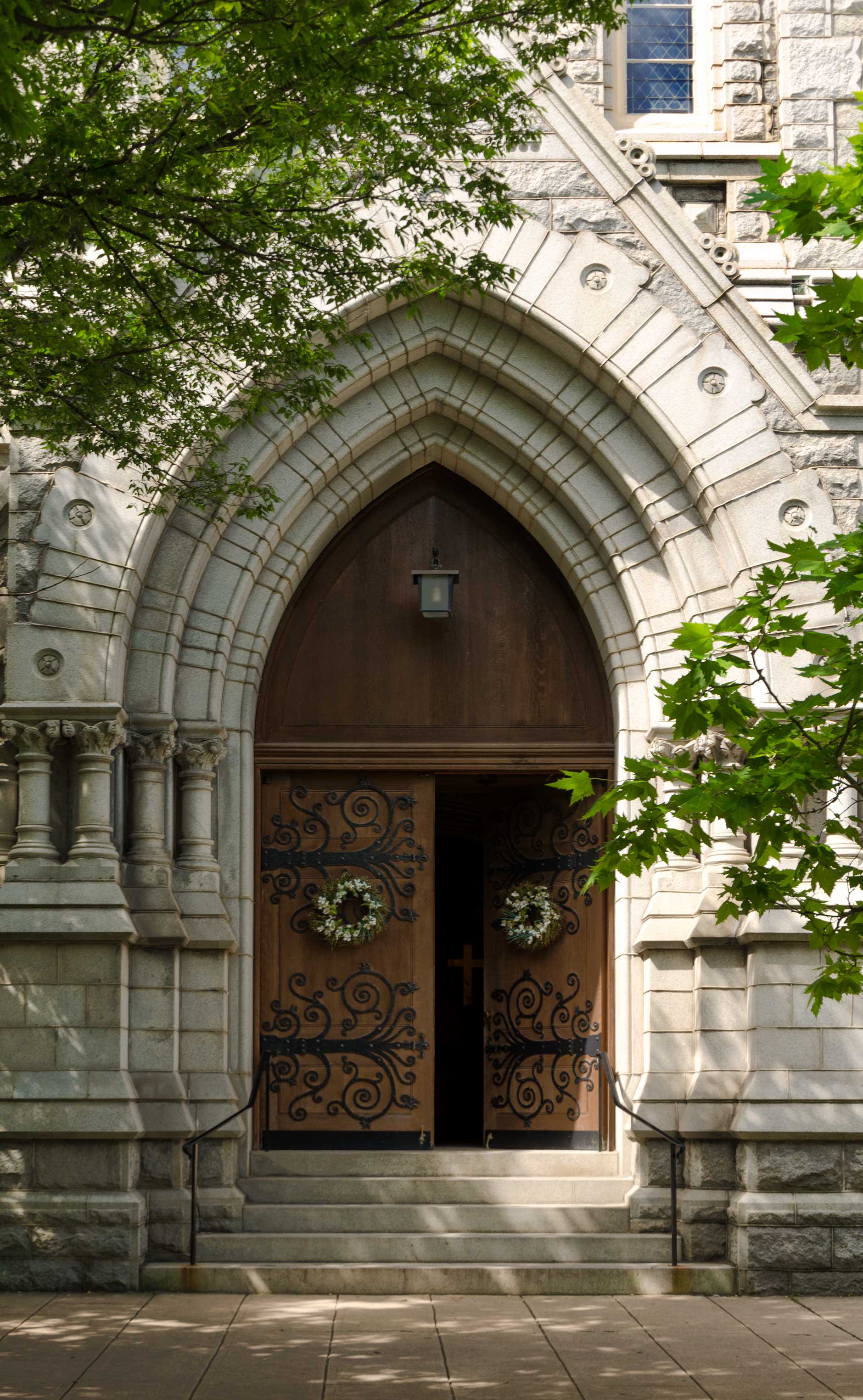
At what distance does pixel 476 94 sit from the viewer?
7918 mm

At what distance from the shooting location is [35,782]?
32.5 feet

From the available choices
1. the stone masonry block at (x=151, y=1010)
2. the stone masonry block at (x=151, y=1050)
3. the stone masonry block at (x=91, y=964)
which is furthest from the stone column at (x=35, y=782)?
the stone masonry block at (x=151, y=1050)

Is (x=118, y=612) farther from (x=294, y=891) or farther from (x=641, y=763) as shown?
(x=641, y=763)

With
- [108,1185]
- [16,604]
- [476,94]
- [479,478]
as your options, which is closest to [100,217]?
[476,94]

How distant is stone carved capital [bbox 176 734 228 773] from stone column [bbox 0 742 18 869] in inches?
38.4

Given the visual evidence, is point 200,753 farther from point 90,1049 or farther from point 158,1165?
point 158,1165

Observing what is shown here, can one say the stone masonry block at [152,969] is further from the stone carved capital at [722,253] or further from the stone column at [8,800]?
the stone carved capital at [722,253]

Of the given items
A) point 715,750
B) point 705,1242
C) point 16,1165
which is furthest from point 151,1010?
point 715,750

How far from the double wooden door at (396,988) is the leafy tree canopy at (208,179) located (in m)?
2.88

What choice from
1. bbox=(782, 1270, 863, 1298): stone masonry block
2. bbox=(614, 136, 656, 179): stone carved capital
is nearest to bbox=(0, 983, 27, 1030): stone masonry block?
bbox=(782, 1270, 863, 1298): stone masonry block

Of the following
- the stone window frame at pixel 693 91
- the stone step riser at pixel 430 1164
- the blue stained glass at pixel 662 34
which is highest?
the blue stained glass at pixel 662 34

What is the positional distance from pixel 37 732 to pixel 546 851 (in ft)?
11.3

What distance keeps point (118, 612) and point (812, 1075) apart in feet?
15.8

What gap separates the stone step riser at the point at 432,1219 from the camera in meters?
9.92
